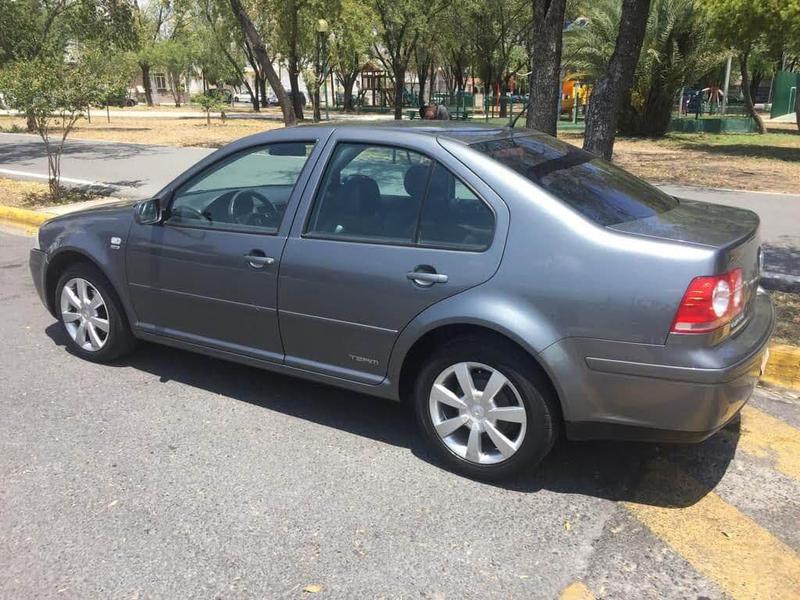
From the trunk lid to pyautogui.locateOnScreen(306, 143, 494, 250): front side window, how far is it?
2.19 ft

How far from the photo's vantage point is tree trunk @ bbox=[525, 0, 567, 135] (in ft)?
26.4

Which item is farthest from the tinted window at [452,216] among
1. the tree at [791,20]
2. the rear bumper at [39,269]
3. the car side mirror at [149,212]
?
the tree at [791,20]

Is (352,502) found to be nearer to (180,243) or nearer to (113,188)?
(180,243)

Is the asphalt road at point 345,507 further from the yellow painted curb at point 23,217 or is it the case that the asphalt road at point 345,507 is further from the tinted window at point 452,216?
the yellow painted curb at point 23,217

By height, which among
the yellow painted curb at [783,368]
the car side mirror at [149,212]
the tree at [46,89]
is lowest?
the yellow painted curb at [783,368]

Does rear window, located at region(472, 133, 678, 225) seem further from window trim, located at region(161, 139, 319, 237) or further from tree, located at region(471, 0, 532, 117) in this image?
tree, located at region(471, 0, 532, 117)

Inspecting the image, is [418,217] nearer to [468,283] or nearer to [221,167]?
[468,283]

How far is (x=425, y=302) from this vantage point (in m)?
3.27

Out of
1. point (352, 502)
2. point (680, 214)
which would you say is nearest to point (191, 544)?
point (352, 502)

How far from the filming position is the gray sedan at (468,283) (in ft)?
9.48

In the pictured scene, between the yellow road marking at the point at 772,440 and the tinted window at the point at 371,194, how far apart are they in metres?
2.14

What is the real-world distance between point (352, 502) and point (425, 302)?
0.98m

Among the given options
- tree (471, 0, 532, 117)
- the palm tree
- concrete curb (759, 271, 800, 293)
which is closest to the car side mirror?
concrete curb (759, 271, 800, 293)

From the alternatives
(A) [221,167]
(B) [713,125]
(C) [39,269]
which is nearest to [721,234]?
(A) [221,167]
